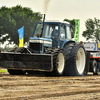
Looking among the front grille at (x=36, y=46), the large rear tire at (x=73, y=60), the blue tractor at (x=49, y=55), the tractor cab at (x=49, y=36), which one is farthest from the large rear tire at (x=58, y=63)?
the front grille at (x=36, y=46)

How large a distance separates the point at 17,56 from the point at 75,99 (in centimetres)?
650

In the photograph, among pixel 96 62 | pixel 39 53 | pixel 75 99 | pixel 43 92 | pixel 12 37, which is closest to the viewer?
pixel 75 99

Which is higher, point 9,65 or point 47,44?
point 47,44

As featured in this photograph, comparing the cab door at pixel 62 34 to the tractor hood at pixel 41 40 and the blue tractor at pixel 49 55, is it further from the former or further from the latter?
the tractor hood at pixel 41 40

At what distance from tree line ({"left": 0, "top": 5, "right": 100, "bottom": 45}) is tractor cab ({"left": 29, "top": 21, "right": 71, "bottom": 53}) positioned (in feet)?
135

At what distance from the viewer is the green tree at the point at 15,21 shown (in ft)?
191

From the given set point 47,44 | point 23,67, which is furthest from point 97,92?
point 47,44

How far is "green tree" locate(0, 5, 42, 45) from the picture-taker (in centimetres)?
5831

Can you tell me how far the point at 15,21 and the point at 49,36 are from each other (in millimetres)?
46467

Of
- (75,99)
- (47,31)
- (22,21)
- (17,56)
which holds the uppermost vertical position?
(22,21)

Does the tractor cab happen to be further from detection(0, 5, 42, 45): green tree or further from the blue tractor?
detection(0, 5, 42, 45): green tree

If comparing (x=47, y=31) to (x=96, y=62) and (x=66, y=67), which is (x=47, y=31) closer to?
(x=66, y=67)

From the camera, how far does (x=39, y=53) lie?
45.2ft

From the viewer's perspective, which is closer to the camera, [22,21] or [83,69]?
[83,69]
